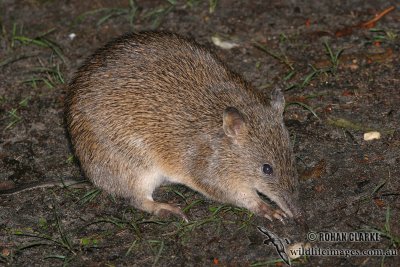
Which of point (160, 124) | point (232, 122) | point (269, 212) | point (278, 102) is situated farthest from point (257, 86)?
point (269, 212)

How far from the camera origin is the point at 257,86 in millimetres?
7965

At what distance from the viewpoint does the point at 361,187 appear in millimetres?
6562

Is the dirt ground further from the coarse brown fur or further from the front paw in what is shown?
the coarse brown fur

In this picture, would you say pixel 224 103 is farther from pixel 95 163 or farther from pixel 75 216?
pixel 75 216

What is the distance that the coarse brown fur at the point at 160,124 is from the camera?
638cm

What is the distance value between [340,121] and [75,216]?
283 cm

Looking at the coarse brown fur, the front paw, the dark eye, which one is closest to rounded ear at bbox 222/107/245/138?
the coarse brown fur

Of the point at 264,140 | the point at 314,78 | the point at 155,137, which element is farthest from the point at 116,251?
the point at 314,78

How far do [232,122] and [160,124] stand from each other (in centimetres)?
77

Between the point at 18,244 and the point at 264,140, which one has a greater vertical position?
the point at 264,140

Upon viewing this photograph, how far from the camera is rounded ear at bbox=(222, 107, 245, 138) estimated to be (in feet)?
19.8

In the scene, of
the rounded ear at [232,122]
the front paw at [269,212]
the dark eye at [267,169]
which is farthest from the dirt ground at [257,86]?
the rounded ear at [232,122]

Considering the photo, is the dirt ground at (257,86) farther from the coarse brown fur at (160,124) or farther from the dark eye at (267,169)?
the dark eye at (267,169)

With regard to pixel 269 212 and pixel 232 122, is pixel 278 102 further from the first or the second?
pixel 269 212
